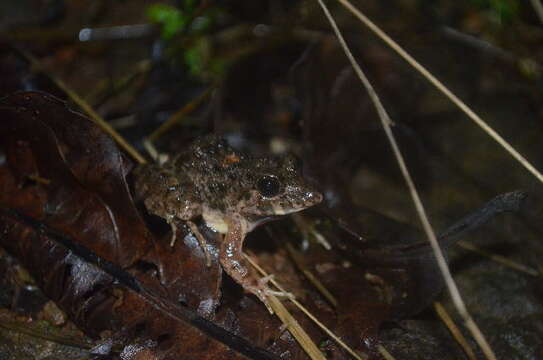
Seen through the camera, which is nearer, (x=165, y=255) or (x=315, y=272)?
(x=165, y=255)

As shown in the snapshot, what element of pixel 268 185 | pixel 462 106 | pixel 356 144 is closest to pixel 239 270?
pixel 268 185

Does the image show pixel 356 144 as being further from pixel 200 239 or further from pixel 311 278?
pixel 200 239

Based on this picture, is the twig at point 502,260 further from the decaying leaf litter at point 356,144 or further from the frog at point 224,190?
the frog at point 224,190

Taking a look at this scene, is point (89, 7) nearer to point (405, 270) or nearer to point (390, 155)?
point (390, 155)

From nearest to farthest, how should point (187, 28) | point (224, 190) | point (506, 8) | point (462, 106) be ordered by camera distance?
1. point (462, 106)
2. point (224, 190)
3. point (506, 8)
4. point (187, 28)

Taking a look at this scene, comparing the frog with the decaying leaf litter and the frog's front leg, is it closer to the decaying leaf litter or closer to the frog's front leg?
the frog's front leg

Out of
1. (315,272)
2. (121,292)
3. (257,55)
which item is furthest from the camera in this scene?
(257,55)

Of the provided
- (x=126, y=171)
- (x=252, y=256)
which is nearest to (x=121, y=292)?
(x=126, y=171)
